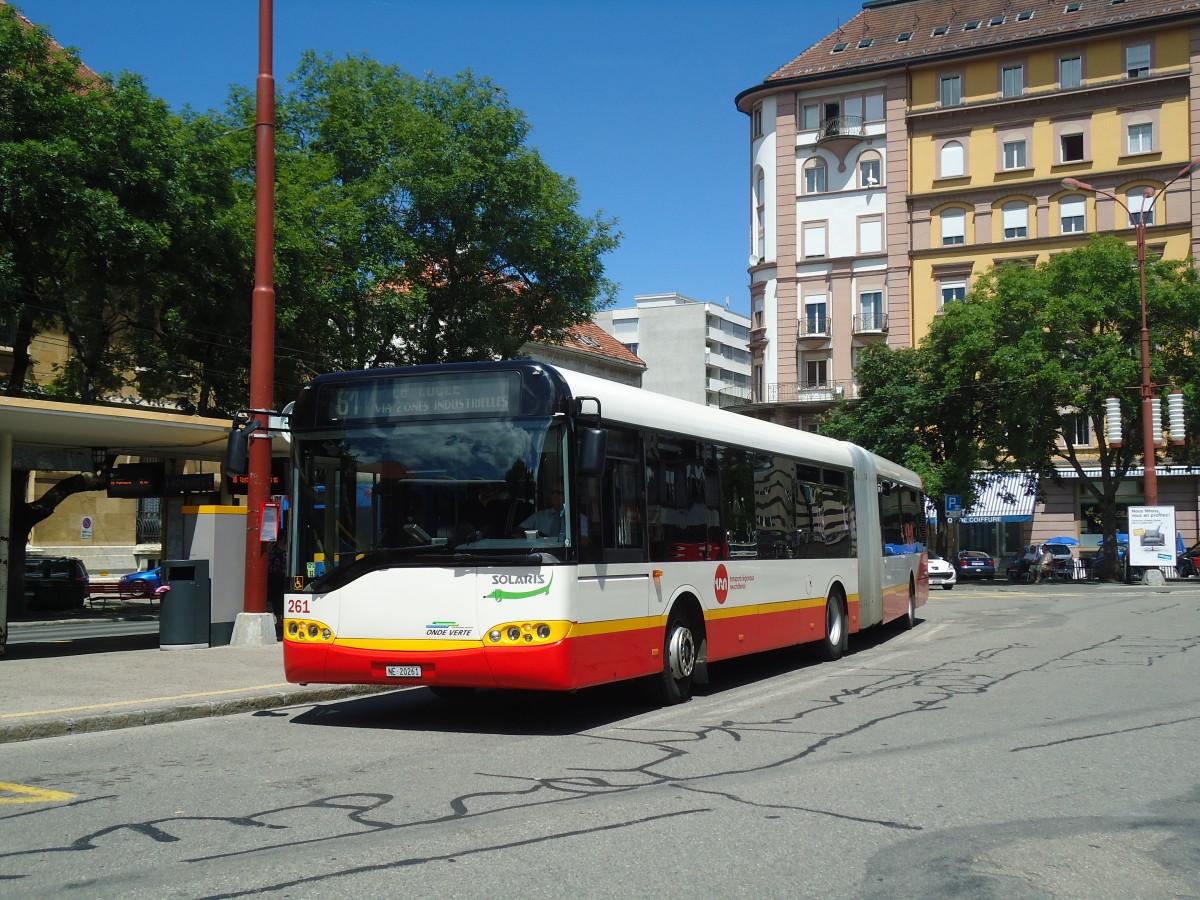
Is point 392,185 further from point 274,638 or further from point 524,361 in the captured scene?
point 524,361

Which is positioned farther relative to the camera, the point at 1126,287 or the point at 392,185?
the point at 1126,287

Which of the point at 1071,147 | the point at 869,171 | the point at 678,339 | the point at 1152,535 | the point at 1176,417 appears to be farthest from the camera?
the point at 678,339

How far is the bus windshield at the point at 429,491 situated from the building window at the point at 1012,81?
179 ft

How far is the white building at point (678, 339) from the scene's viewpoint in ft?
395

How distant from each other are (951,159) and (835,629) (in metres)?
47.7

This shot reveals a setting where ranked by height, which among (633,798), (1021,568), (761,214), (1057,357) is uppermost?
(761,214)

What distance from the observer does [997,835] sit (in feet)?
20.6

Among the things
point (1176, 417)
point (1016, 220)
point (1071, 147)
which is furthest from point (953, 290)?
point (1176, 417)

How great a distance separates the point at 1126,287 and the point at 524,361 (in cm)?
3814

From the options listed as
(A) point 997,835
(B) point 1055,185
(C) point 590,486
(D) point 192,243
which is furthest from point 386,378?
(B) point 1055,185

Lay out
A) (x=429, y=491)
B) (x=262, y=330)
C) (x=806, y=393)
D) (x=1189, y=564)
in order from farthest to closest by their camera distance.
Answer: (x=806, y=393) < (x=1189, y=564) < (x=262, y=330) < (x=429, y=491)

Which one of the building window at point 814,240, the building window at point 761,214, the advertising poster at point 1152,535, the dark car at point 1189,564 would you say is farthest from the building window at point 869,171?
the advertising poster at point 1152,535

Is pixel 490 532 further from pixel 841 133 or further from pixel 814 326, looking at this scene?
pixel 841 133

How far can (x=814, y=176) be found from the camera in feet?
204
